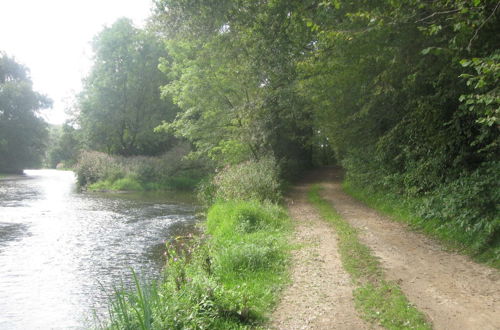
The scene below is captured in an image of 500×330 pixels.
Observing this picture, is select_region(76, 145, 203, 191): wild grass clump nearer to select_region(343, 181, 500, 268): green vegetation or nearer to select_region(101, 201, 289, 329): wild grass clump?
select_region(343, 181, 500, 268): green vegetation

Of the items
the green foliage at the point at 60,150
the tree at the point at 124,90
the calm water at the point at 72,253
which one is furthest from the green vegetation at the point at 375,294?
the green foliage at the point at 60,150

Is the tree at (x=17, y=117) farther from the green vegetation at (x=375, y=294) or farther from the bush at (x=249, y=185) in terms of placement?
the green vegetation at (x=375, y=294)

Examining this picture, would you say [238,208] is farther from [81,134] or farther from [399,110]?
[81,134]

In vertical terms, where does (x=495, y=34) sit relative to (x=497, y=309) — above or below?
A: above

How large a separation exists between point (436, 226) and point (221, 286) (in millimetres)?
6465

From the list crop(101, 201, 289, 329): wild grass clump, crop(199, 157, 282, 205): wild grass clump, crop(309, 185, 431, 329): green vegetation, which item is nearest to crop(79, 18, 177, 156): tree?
crop(199, 157, 282, 205): wild grass clump

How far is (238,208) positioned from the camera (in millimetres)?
12008

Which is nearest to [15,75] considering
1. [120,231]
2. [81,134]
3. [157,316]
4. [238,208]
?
[81,134]

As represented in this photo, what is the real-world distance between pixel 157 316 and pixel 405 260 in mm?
5055

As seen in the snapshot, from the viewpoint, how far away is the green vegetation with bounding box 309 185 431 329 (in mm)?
5059

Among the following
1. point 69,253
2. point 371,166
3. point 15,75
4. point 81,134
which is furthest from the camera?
point 15,75

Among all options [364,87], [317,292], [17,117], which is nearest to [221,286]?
[317,292]

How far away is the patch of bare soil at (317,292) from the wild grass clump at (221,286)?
10.3 inches

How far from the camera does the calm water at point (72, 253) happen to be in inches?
277
